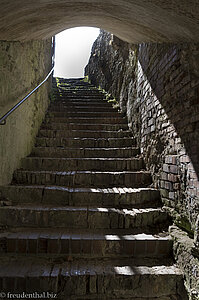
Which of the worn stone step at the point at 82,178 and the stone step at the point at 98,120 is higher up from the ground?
the stone step at the point at 98,120

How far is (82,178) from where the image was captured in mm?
2980

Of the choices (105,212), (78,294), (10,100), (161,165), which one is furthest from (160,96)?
(78,294)

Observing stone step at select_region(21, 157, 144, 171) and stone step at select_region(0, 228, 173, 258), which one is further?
stone step at select_region(21, 157, 144, 171)

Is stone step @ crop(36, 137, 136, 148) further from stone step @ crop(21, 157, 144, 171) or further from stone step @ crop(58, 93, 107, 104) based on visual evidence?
stone step @ crop(58, 93, 107, 104)

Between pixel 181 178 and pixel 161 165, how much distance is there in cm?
54

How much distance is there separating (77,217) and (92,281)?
0.72m

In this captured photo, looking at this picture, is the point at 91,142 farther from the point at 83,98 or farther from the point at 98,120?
the point at 83,98

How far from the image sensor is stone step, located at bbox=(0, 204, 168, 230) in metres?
2.30

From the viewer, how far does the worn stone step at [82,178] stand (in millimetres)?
2941

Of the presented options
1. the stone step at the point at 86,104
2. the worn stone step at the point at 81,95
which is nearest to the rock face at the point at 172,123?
the stone step at the point at 86,104

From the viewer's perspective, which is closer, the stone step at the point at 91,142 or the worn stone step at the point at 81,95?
the stone step at the point at 91,142

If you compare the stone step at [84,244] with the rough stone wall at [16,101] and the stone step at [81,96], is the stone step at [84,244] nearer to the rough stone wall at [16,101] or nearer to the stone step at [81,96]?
the rough stone wall at [16,101]

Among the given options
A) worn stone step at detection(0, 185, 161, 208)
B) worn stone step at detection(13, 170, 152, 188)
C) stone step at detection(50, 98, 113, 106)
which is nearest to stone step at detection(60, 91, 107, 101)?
stone step at detection(50, 98, 113, 106)

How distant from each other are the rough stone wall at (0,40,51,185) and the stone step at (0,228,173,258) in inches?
35.6
